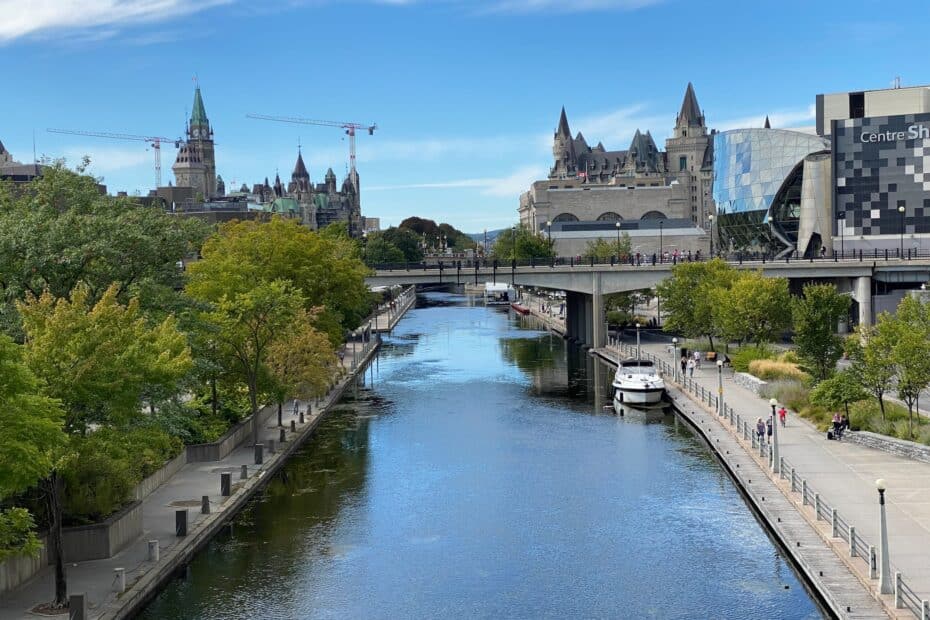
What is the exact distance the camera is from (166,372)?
32.0 meters

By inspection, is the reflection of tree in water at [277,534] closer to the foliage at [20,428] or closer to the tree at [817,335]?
the foliage at [20,428]

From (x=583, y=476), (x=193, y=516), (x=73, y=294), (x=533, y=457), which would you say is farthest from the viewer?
(x=533, y=457)

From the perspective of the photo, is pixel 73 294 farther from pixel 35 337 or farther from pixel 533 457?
pixel 533 457

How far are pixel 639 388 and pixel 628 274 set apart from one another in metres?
31.7

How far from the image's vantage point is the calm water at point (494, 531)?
30.8m

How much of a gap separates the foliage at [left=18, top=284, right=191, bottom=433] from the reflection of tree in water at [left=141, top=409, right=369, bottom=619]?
537 cm

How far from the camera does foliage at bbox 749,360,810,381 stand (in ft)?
211

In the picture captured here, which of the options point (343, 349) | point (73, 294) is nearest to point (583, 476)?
point (73, 294)

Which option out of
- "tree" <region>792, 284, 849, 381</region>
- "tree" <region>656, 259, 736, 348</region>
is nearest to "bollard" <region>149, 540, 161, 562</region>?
"tree" <region>792, 284, 849, 381</region>

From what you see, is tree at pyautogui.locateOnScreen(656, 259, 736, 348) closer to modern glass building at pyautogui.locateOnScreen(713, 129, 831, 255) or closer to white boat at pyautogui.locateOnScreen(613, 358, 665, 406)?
white boat at pyautogui.locateOnScreen(613, 358, 665, 406)

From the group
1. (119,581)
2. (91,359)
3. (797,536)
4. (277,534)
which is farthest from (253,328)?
(797,536)

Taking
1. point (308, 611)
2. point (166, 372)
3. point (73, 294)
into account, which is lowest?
point (308, 611)

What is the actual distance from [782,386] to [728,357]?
2016 centimetres

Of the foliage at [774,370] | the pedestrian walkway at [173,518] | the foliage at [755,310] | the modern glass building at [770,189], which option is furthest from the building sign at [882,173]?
the pedestrian walkway at [173,518]
